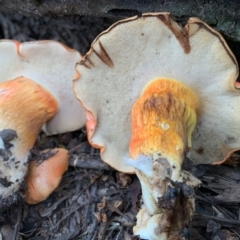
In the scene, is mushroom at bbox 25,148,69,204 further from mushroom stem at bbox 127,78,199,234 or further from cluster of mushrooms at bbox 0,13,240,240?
mushroom stem at bbox 127,78,199,234

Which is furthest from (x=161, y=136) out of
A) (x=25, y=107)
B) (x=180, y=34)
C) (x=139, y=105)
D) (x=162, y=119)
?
(x=25, y=107)

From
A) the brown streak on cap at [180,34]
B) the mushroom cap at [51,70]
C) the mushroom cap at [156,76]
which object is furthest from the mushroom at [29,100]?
the brown streak on cap at [180,34]

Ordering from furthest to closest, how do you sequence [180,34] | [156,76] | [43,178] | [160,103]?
[43,178], [156,76], [160,103], [180,34]

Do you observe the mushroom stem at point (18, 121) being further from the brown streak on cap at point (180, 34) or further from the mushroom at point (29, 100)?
the brown streak on cap at point (180, 34)

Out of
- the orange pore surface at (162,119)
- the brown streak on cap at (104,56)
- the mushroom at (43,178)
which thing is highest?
the brown streak on cap at (104,56)

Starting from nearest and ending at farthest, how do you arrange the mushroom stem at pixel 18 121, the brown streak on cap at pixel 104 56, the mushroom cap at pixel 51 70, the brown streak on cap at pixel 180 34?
the brown streak on cap at pixel 180 34 < the brown streak on cap at pixel 104 56 < the mushroom stem at pixel 18 121 < the mushroom cap at pixel 51 70

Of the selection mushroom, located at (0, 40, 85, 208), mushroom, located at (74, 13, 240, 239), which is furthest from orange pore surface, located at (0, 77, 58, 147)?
mushroom, located at (74, 13, 240, 239)

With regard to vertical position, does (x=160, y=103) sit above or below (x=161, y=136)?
above

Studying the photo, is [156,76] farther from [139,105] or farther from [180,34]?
[180,34]
